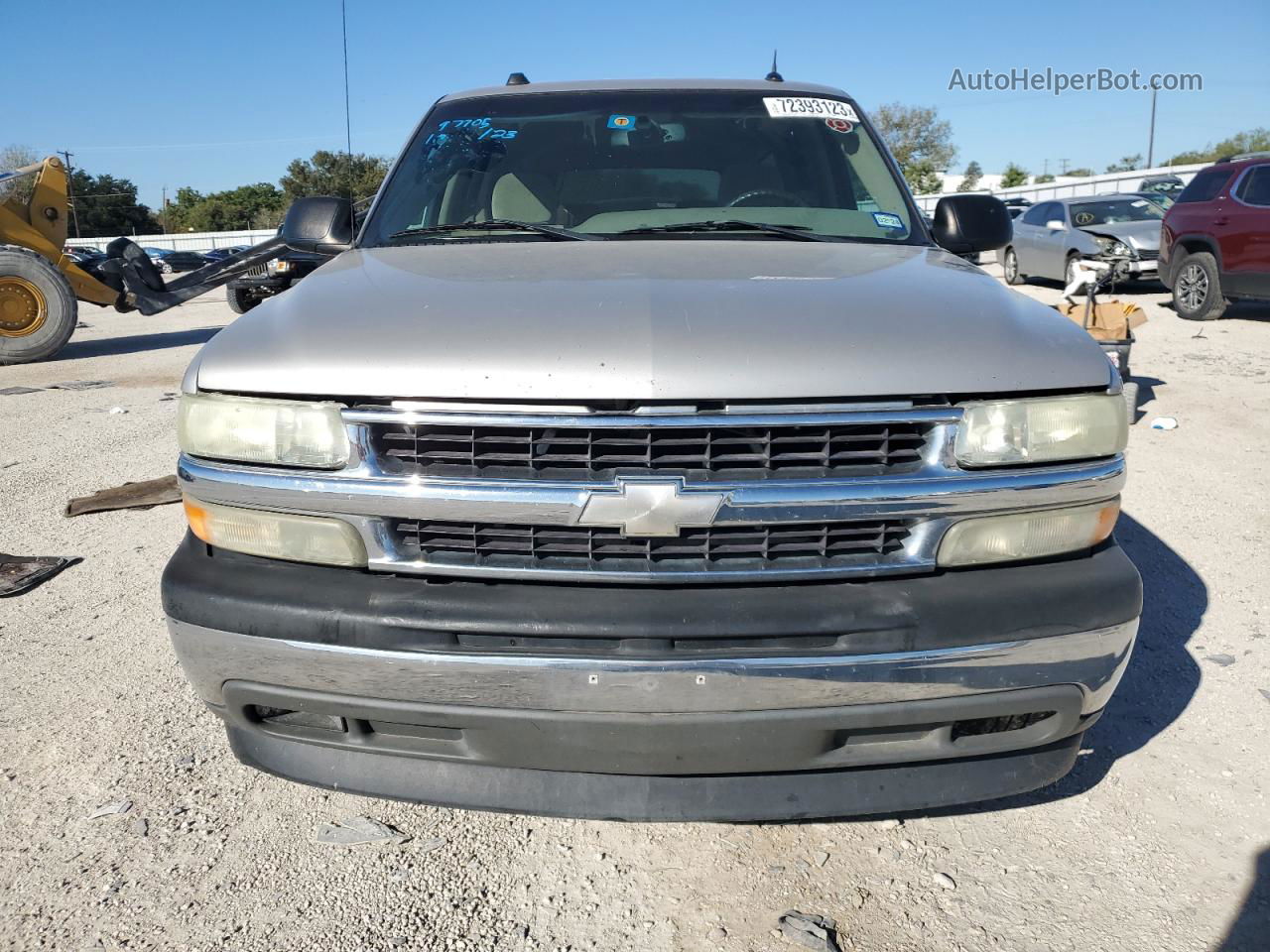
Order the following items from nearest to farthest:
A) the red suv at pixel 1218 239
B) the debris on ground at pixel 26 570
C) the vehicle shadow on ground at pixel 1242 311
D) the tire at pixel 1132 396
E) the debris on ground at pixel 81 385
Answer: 1. the debris on ground at pixel 26 570
2. the tire at pixel 1132 396
3. the debris on ground at pixel 81 385
4. the red suv at pixel 1218 239
5. the vehicle shadow on ground at pixel 1242 311

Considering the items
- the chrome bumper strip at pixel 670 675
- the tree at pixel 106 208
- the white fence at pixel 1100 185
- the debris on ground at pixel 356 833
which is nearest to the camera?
the chrome bumper strip at pixel 670 675

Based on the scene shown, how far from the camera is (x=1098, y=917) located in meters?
2.05

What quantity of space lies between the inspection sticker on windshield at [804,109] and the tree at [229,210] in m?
76.7

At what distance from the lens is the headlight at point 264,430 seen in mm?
1937

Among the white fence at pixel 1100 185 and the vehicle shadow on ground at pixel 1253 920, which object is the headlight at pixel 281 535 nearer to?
the vehicle shadow on ground at pixel 1253 920

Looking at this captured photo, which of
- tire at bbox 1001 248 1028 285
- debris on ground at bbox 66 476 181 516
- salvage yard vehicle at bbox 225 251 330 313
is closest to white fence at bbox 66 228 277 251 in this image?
salvage yard vehicle at bbox 225 251 330 313

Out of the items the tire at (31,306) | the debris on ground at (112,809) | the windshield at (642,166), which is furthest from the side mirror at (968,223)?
the tire at (31,306)

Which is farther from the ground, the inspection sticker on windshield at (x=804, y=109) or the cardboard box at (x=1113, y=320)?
the inspection sticker on windshield at (x=804, y=109)

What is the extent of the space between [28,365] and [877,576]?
11800 mm

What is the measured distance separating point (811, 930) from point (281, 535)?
1406mm

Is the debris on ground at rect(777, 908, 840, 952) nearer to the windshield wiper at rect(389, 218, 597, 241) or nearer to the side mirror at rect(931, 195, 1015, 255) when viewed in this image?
the windshield wiper at rect(389, 218, 597, 241)

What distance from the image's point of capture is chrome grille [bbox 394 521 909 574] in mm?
1878

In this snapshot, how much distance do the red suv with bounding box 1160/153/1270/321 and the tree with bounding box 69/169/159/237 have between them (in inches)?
2939

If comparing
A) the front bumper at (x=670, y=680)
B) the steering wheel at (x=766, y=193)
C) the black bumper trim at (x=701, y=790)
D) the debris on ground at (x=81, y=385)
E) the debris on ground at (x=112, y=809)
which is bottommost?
the debris on ground at (x=112, y=809)
